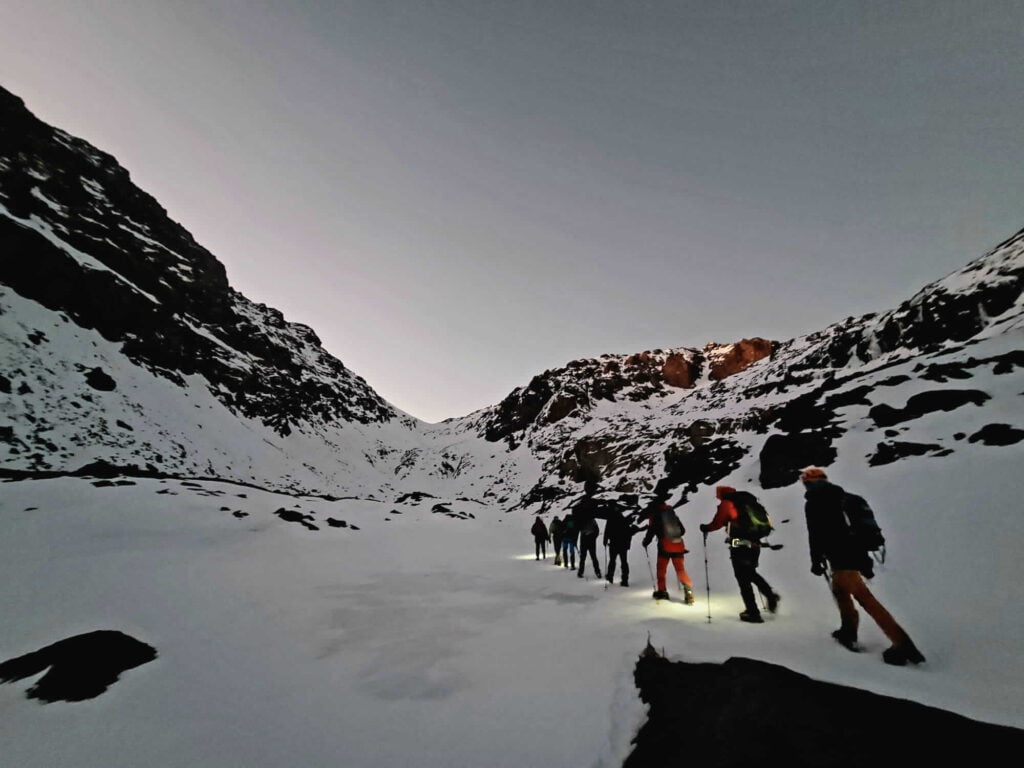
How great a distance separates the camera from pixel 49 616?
636cm

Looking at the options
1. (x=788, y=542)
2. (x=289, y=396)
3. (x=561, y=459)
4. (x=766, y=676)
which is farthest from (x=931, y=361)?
(x=289, y=396)

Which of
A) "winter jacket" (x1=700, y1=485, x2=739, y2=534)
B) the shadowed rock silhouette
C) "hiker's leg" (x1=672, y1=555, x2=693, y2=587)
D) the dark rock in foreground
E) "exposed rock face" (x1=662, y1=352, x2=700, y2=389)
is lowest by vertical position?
the shadowed rock silhouette

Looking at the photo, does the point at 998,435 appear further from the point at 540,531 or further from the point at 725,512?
the point at 540,531

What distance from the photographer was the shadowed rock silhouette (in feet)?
13.3

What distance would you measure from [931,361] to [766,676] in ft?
68.6

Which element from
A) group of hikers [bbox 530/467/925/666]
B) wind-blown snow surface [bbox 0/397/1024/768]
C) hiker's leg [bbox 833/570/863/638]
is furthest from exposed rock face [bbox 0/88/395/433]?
hiker's leg [bbox 833/570/863/638]

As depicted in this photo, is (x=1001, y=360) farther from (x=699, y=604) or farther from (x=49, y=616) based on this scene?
(x=49, y=616)

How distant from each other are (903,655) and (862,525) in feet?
4.23

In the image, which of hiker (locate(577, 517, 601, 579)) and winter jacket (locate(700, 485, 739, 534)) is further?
hiker (locate(577, 517, 601, 579))

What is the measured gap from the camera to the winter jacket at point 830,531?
4.70 meters

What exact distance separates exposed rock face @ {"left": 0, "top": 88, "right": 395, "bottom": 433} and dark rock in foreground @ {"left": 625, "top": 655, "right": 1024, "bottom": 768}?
4437cm

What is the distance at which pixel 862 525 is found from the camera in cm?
475

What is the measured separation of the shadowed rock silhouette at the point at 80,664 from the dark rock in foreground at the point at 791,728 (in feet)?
17.7

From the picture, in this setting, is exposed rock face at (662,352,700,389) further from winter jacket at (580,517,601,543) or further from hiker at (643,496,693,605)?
hiker at (643,496,693,605)
